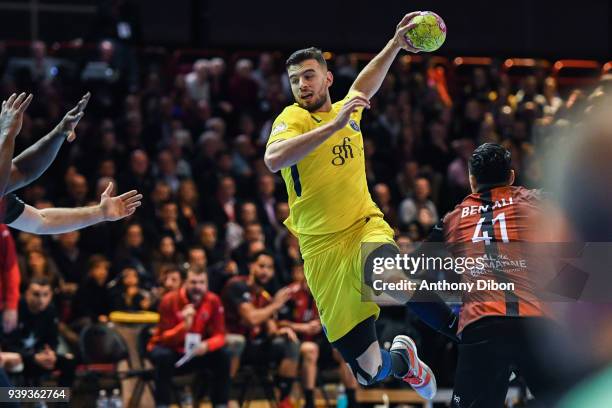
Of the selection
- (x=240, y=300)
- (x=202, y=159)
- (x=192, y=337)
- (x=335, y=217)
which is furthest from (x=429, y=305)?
(x=202, y=159)

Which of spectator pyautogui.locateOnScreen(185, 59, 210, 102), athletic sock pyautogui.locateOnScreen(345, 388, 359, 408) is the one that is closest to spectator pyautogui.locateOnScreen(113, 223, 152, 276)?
athletic sock pyautogui.locateOnScreen(345, 388, 359, 408)

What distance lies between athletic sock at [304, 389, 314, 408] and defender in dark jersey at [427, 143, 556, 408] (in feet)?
21.1

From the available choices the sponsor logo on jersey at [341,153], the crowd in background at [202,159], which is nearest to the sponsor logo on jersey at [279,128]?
the sponsor logo on jersey at [341,153]

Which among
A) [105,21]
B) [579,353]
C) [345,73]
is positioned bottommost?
[579,353]

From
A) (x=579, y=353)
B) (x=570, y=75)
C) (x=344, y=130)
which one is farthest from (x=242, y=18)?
(x=579, y=353)

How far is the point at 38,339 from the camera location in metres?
13.1

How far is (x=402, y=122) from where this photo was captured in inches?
765

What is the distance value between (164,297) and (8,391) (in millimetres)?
5409

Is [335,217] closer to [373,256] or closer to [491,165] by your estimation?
[373,256]

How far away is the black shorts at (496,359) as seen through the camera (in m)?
→ 7.09

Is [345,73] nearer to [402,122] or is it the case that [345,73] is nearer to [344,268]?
[402,122]

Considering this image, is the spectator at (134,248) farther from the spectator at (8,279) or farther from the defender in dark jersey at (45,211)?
the defender in dark jersey at (45,211)

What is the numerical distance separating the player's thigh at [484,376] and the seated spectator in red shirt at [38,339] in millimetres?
6947

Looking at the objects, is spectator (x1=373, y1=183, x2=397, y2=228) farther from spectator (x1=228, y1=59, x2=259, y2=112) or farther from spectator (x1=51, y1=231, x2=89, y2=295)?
spectator (x1=51, y1=231, x2=89, y2=295)
